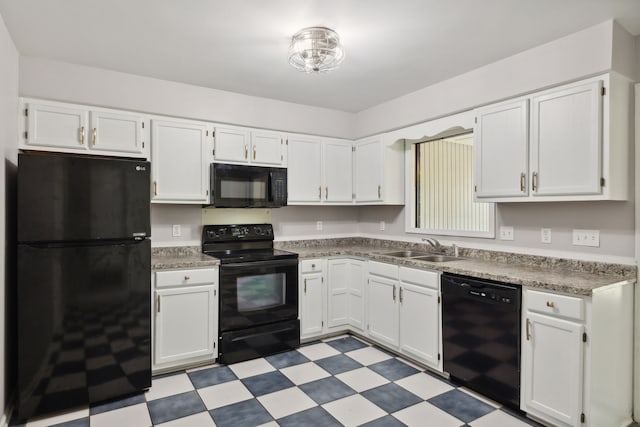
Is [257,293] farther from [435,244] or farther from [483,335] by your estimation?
[483,335]

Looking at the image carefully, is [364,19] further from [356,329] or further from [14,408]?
[14,408]

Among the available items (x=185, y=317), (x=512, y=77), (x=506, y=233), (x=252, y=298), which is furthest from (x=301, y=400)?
(x=512, y=77)

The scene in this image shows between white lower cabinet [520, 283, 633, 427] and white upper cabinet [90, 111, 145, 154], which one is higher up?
white upper cabinet [90, 111, 145, 154]

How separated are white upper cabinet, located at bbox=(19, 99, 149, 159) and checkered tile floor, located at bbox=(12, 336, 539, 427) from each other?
1.79 metres

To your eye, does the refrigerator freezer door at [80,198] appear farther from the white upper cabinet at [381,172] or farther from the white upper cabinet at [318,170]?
the white upper cabinet at [381,172]

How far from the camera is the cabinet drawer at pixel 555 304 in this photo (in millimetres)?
2055

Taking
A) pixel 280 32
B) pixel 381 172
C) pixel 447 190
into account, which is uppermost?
pixel 280 32

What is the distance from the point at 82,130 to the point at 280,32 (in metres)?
1.66

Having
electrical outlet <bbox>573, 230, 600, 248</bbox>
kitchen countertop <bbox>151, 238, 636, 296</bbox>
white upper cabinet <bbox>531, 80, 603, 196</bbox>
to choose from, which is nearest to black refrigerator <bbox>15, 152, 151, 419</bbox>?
kitchen countertop <bbox>151, 238, 636, 296</bbox>

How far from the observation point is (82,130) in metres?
2.86

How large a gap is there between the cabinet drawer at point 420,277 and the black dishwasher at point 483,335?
0.26 feet

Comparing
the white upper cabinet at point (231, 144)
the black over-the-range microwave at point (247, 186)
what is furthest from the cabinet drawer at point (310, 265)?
the white upper cabinet at point (231, 144)

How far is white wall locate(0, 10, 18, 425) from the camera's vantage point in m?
2.22

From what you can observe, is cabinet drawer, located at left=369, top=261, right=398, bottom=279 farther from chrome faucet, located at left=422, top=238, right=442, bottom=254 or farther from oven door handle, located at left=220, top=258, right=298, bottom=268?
oven door handle, located at left=220, top=258, right=298, bottom=268
